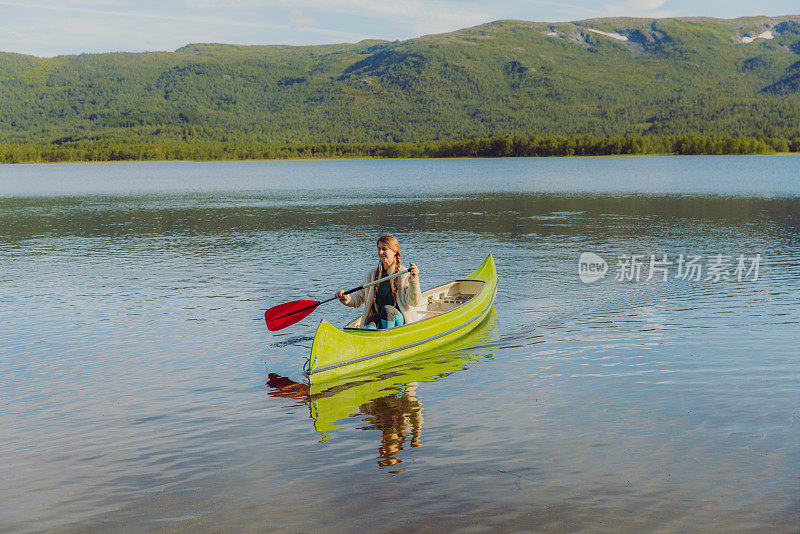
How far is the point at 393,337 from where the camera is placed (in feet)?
50.4

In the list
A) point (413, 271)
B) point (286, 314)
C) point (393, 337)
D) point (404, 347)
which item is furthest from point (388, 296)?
point (286, 314)

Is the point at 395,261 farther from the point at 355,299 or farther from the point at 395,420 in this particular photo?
the point at 395,420

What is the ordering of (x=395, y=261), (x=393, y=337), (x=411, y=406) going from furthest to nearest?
(x=393, y=337) < (x=395, y=261) < (x=411, y=406)

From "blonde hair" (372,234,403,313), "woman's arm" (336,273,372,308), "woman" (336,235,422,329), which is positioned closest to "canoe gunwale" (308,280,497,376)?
"woman" (336,235,422,329)

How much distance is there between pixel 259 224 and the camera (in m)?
48.8

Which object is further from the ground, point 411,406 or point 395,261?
point 395,261

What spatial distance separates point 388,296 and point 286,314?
111 inches

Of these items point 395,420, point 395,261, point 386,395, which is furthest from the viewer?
point 395,261

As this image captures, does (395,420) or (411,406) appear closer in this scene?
(395,420)

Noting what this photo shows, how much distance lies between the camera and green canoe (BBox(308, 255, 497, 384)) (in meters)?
13.9

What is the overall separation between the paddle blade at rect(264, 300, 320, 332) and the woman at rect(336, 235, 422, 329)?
136 cm

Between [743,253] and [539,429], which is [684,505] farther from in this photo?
[743,253]

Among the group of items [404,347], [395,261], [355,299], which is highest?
[395,261]

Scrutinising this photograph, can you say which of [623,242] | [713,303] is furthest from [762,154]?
[713,303]
